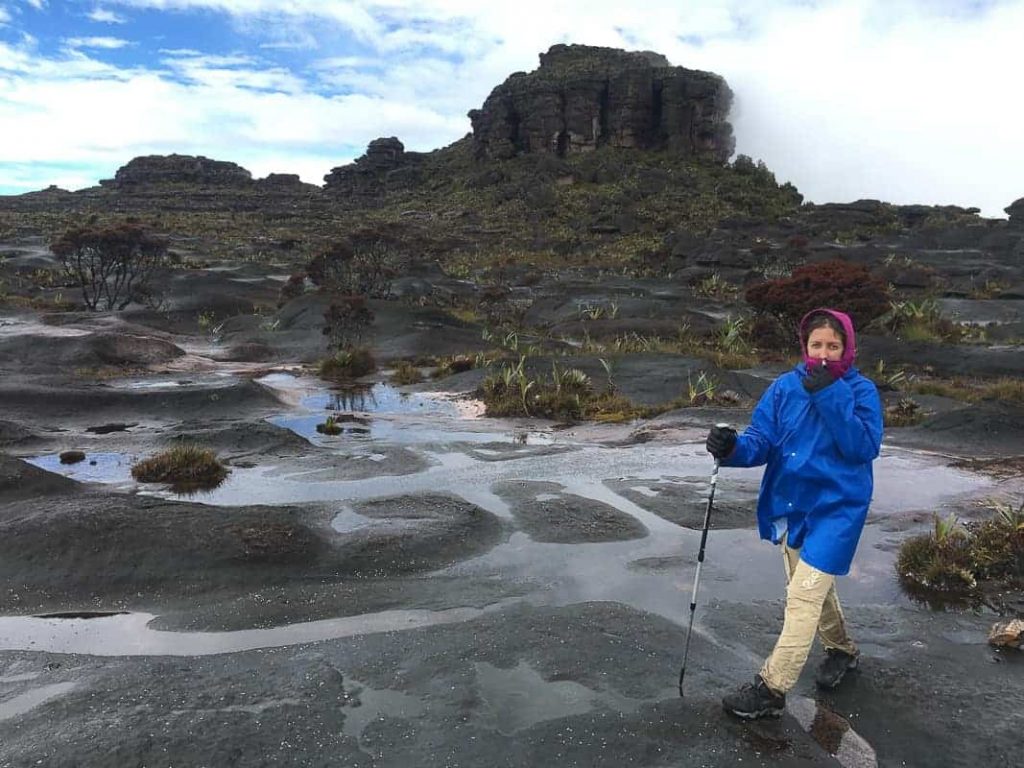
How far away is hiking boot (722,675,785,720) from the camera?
14.1ft

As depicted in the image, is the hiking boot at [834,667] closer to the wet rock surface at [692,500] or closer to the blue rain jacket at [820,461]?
the blue rain jacket at [820,461]

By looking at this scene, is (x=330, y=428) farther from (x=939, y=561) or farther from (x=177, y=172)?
(x=177, y=172)

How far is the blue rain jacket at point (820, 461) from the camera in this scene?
4070mm

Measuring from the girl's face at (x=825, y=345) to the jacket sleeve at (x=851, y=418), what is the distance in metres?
0.16

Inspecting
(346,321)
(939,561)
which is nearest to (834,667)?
(939,561)

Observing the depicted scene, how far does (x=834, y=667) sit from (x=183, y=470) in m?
8.52

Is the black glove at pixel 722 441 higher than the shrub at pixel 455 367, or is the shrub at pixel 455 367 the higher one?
the black glove at pixel 722 441

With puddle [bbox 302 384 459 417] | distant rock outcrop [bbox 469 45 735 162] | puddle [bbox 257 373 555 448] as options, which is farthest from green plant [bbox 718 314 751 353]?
distant rock outcrop [bbox 469 45 735 162]

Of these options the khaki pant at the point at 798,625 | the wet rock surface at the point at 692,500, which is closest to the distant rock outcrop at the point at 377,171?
the wet rock surface at the point at 692,500

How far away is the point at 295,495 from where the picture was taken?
31.5 ft

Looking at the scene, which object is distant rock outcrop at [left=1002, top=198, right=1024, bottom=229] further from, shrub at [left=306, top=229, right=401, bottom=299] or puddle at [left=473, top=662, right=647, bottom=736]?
puddle at [left=473, top=662, right=647, bottom=736]

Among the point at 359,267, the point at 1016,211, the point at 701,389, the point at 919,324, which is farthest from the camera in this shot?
the point at 1016,211

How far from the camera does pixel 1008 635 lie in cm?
548

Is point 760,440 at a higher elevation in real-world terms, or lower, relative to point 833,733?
higher
